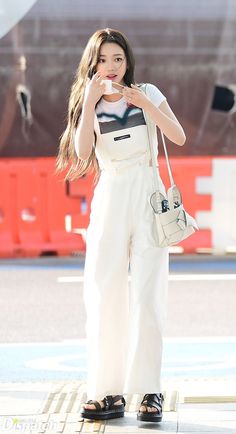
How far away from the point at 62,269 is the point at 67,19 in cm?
287

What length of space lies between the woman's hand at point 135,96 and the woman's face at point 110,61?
0.36 ft

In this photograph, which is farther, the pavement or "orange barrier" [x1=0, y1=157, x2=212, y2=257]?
"orange barrier" [x1=0, y1=157, x2=212, y2=257]

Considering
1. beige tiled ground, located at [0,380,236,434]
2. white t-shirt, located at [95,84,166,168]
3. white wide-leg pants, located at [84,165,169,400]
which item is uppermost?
white t-shirt, located at [95,84,166,168]

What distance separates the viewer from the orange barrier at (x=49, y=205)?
1320cm

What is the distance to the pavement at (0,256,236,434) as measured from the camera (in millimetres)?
5983

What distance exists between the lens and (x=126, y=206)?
19.9 ft

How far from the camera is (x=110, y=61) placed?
5996 mm

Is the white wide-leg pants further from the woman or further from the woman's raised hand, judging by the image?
the woman's raised hand

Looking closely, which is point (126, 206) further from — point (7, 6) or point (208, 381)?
point (7, 6)

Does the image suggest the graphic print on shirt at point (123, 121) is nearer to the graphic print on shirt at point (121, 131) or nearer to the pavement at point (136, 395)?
the graphic print on shirt at point (121, 131)

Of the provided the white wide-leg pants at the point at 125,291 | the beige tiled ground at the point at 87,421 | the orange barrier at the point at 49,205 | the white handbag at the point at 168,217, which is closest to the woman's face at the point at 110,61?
the white handbag at the point at 168,217

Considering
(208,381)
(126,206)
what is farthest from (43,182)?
(126,206)

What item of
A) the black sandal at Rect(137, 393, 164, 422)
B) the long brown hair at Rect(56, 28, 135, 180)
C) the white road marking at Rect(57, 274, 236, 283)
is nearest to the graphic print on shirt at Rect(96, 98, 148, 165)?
the long brown hair at Rect(56, 28, 135, 180)

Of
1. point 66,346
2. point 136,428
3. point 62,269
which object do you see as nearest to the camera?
point 136,428
